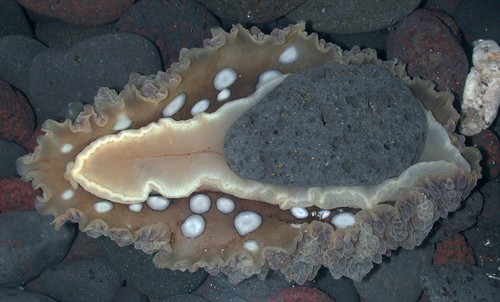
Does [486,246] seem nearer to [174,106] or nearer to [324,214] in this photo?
[324,214]

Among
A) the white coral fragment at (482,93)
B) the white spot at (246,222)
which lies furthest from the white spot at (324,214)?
the white coral fragment at (482,93)

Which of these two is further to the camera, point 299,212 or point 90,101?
point 90,101

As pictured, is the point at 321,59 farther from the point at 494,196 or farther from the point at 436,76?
the point at 494,196

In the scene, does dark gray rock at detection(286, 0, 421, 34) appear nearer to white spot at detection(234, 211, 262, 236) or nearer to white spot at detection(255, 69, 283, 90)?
white spot at detection(255, 69, 283, 90)

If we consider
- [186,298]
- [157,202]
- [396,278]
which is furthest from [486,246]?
[157,202]

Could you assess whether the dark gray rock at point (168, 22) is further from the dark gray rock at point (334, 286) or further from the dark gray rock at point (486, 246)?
the dark gray rock at point (486, 246)
